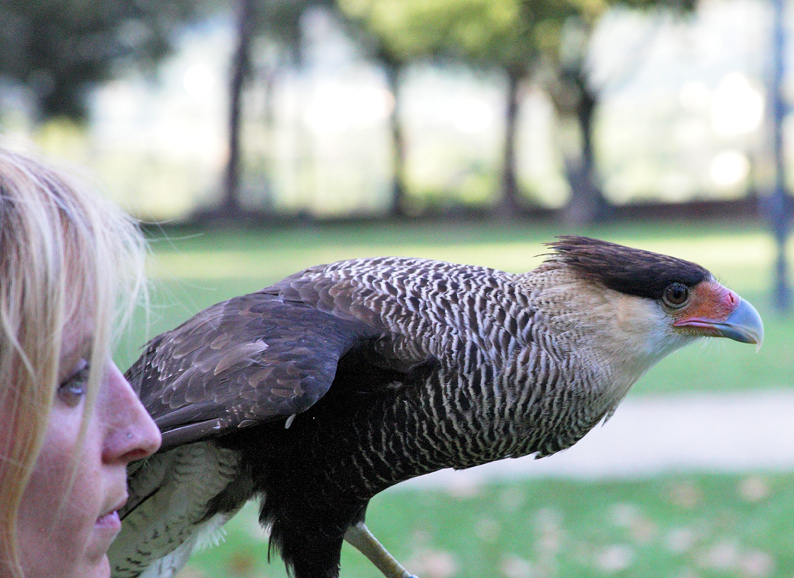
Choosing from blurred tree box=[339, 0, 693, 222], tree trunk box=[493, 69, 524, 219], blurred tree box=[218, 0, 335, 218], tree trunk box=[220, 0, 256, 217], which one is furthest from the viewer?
tree trunk box=[493, 69, 524, 219]

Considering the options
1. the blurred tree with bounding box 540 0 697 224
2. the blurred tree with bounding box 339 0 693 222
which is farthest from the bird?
the blurred tree with bounding box 540 0 697 224

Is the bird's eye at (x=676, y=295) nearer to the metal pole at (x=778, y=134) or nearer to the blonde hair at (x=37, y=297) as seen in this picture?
the blonde hair at (x=37, y=297)

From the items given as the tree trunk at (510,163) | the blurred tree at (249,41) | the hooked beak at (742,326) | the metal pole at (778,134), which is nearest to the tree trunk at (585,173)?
the tree trunk at (510,163)

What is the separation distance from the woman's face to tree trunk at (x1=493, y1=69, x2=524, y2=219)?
101 feet

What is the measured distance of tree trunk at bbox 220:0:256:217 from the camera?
2833 centimetres

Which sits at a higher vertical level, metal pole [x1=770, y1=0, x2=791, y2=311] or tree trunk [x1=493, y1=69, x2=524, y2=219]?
metal pole [x1=770, y1=0, x2=791, y2=311]

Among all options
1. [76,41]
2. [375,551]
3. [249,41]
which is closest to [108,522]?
[375,551]

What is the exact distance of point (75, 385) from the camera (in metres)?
1.17

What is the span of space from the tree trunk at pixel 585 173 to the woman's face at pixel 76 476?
27.5 meters

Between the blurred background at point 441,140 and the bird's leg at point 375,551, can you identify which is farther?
the blurred background at point 441,140

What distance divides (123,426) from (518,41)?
2570cm

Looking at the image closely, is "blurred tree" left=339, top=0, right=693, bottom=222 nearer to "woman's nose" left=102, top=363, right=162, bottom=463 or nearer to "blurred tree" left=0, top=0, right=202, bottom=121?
"blurred tree" left=0, top=0, right=202, bottom=121

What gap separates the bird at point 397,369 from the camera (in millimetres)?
2094

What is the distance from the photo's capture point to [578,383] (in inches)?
85.5
